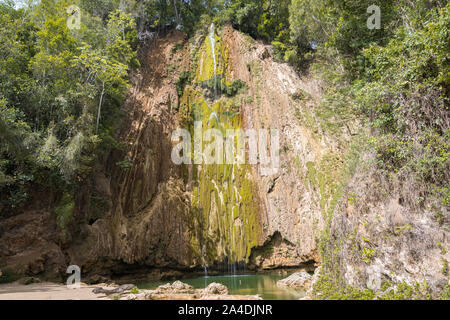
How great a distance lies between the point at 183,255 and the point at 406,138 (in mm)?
12299

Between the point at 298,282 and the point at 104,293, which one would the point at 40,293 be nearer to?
the point at 104,293

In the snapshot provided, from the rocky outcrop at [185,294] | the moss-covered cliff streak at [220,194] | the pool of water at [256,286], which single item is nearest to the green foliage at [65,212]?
the pool of water at [256,286]

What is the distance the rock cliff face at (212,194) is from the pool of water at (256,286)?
110cm

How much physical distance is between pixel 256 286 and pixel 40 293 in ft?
26.7

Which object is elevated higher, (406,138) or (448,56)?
(448,56)

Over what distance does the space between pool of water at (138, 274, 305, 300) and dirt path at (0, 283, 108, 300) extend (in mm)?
4107

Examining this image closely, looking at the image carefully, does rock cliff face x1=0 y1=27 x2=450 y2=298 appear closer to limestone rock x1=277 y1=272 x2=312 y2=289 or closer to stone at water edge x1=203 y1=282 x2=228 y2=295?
limestone rock x1=277 y1=272 x2=312 y2=289

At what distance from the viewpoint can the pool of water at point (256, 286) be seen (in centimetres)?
953

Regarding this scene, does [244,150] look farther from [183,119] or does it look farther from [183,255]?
[183,255]

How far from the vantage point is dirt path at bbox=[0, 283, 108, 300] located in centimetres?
758

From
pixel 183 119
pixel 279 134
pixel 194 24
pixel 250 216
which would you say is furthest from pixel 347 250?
pixel 194 24

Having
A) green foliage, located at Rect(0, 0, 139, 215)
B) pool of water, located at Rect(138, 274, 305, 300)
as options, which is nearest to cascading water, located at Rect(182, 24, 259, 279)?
pool of water, located at Rect(138, 274, 305, 300)

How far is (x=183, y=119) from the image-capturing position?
1898 centimetres

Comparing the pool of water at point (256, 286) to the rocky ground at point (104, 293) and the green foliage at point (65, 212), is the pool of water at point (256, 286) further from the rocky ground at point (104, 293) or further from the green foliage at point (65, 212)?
the green foliage at point (65, 212)
